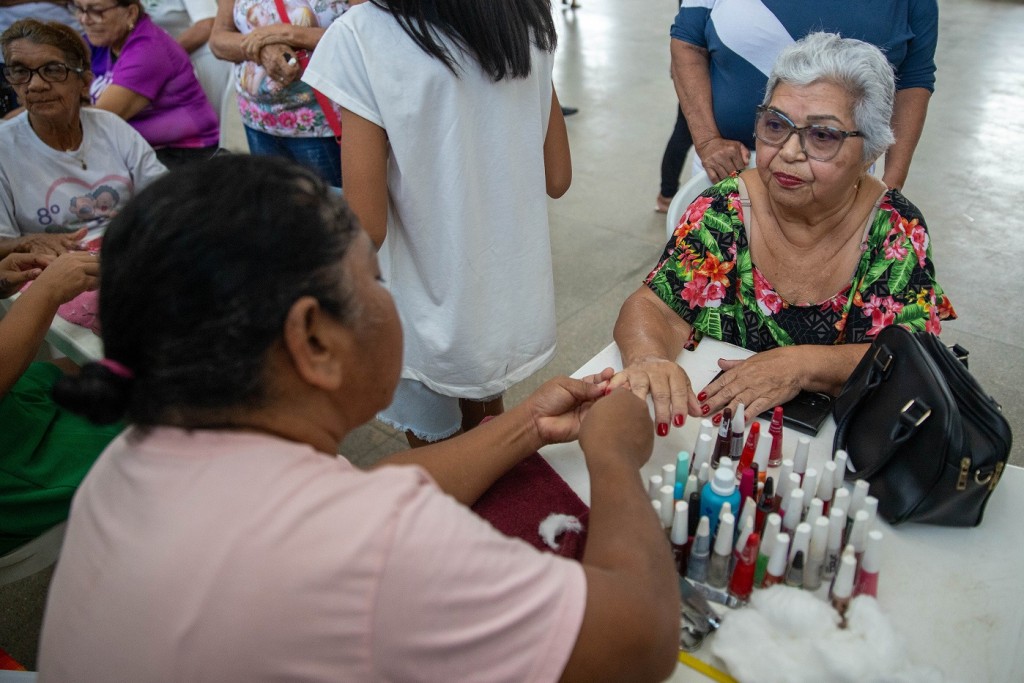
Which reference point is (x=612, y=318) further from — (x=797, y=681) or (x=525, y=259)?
(x=797, y=681)

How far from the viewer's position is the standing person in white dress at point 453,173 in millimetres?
1736

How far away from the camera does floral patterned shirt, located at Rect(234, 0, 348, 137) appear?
2.52m

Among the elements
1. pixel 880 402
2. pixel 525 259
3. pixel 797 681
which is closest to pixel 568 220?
pixel 525 259

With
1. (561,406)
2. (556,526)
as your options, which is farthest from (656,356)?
(556,526)

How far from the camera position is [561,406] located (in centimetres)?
148

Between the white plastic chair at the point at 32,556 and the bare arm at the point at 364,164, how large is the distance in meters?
0.99

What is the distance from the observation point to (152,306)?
82 cm

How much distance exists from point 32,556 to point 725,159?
2.20 m

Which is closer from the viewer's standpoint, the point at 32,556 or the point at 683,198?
the point at 32,556

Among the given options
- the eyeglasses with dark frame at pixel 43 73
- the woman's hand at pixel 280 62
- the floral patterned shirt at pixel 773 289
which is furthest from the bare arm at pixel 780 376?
→ the eyeglasses with dark frame at pixel 43 73

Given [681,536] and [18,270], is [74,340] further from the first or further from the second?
[681,536]

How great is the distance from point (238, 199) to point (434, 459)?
69cm

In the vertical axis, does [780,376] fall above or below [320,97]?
below

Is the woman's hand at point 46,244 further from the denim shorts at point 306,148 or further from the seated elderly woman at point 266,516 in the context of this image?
the seated elderly woman at point 266,516
